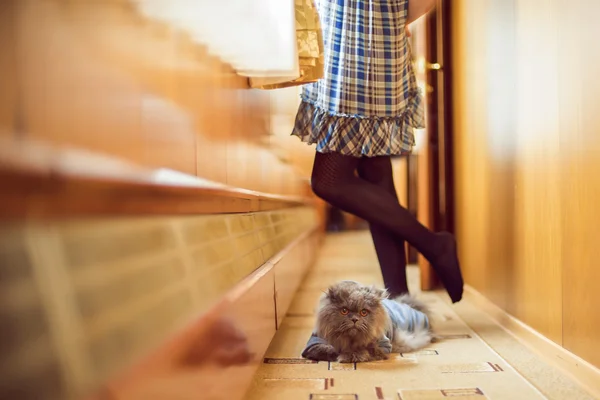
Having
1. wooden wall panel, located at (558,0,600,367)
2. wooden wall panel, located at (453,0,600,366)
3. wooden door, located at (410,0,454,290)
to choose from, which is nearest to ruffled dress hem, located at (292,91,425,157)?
wooden wall panel, located at (453,0,600,366)

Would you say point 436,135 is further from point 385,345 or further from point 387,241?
point 385,345

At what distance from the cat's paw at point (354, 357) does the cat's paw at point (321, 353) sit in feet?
0.10

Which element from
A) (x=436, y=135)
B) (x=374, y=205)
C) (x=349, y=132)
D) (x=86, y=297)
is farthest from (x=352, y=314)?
(x=436, y=135)

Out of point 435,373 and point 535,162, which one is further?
point 535,162

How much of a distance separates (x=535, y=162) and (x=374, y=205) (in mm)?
505

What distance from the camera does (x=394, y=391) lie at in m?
1.30

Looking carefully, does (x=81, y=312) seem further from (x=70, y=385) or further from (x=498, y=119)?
(x=498, y=119)

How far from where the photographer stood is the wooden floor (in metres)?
1.28

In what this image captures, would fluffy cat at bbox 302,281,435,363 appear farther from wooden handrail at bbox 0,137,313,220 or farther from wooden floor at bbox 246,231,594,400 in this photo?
wooden handrail at bbox 0,137,313,220

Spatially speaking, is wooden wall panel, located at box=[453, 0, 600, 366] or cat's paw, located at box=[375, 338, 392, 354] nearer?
wooden wall panel, located at box=[453, 0, 600, 366]

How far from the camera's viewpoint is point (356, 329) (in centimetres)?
156

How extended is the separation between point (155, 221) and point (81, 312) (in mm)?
238

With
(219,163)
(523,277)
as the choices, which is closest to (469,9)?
(523,277)

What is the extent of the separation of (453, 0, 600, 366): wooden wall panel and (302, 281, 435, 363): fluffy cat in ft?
1.30
